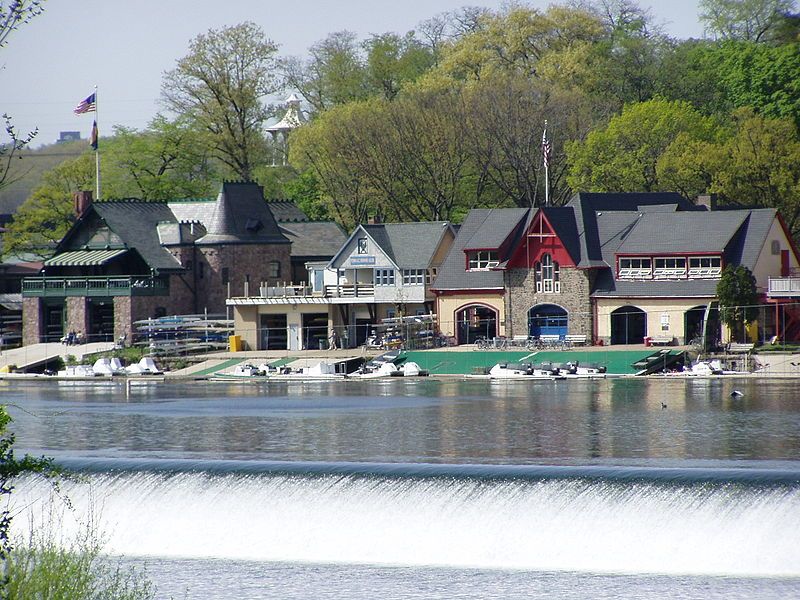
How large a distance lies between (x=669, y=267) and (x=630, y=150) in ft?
61.6

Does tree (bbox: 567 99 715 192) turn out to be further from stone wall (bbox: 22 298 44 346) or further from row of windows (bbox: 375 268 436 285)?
stone wall (bbox: 22 298 44 346)

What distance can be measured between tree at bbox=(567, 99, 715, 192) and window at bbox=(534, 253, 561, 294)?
1452 cm

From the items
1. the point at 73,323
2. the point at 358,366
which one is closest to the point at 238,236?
the point at 73,323

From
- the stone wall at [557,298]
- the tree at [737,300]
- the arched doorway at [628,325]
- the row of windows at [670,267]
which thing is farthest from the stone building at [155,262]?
the tree at [737,300]

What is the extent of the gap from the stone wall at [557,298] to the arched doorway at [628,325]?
3.93ft

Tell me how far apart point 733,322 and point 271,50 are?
1925 inches

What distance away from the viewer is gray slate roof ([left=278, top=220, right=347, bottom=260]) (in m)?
86.1

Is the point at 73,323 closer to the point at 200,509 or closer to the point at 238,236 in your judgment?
the point at 238,236

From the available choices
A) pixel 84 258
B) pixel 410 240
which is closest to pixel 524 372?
pixel 410 240

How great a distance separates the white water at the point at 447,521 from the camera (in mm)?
29453

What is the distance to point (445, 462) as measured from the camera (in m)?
38.1

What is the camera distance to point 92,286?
80.4 m

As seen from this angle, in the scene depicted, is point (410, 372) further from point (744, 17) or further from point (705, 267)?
point (744, 17)

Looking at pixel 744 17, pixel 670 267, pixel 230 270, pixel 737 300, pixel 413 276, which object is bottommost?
pixel 737 300
